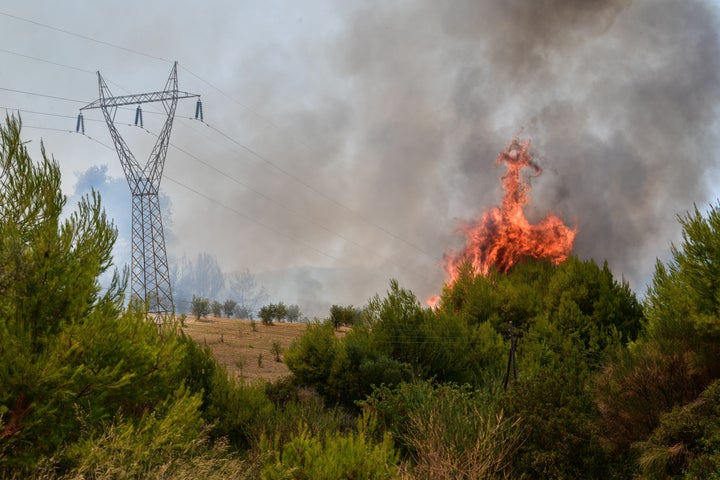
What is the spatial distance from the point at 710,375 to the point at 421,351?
54.3 feet

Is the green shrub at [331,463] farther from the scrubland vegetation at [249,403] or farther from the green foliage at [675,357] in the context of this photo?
the green foliage at [675,357]

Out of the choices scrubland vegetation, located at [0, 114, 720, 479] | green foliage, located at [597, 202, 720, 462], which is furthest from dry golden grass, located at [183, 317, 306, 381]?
green foliage, located at [597, 202, 720, 462]

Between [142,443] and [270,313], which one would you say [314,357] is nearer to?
[142,443]

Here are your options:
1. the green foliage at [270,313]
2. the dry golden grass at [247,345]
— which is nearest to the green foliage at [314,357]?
the dry golden grass at [247,345]

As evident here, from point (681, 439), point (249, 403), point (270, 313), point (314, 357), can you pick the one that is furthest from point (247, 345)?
A: point (681, 439)

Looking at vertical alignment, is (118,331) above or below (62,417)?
above

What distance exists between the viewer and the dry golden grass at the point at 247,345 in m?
39.0

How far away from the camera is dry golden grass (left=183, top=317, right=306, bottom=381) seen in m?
39.0

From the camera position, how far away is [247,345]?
49.9m

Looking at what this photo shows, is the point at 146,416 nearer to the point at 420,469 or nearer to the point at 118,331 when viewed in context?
the point at 118,331

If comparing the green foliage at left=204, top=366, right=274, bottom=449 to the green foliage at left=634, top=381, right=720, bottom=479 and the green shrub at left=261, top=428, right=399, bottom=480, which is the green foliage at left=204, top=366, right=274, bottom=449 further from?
the green foliage at left=634, top=381, right=720, bottom=479

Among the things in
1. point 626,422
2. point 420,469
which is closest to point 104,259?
point 420,469

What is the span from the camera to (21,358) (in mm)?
10758

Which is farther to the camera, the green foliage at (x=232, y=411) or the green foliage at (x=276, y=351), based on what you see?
the green foliage at (x=276, y=351)
